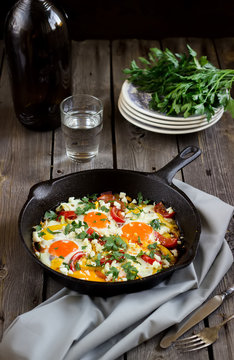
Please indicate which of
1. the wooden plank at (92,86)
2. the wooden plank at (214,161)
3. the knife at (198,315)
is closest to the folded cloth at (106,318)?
the knife at (198,315)

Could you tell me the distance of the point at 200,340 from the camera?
5.96 feet

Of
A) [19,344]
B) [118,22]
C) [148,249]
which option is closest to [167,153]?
[148,249]

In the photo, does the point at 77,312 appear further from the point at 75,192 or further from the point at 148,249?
the point at 75,192

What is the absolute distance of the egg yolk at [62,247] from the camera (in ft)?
6.44

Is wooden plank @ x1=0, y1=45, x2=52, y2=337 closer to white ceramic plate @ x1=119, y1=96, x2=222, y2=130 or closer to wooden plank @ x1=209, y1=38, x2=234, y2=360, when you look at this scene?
white ceramic plate @ x1=119, y1=96, x2=222, y2=130

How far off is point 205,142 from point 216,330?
126 cm

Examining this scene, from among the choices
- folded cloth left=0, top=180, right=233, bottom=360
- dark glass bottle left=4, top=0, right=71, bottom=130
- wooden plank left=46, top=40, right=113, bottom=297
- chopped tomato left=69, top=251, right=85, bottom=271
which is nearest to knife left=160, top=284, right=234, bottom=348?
folded cloth left=0, top=180, right=233, bottom=360

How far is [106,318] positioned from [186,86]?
136 cm

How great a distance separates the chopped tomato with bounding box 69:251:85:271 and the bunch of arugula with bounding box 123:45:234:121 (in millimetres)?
1016

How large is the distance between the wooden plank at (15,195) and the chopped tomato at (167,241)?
1.59 feet

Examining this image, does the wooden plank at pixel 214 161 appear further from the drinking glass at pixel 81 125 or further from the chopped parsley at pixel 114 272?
the chopped parsley at pixel 114 272

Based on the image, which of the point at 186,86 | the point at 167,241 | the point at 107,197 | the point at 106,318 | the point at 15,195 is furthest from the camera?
the point at 186,86

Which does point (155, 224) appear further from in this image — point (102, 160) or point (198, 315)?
point (102, 160)

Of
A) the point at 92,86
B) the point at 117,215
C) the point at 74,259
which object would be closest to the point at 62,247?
the point at 74,259
